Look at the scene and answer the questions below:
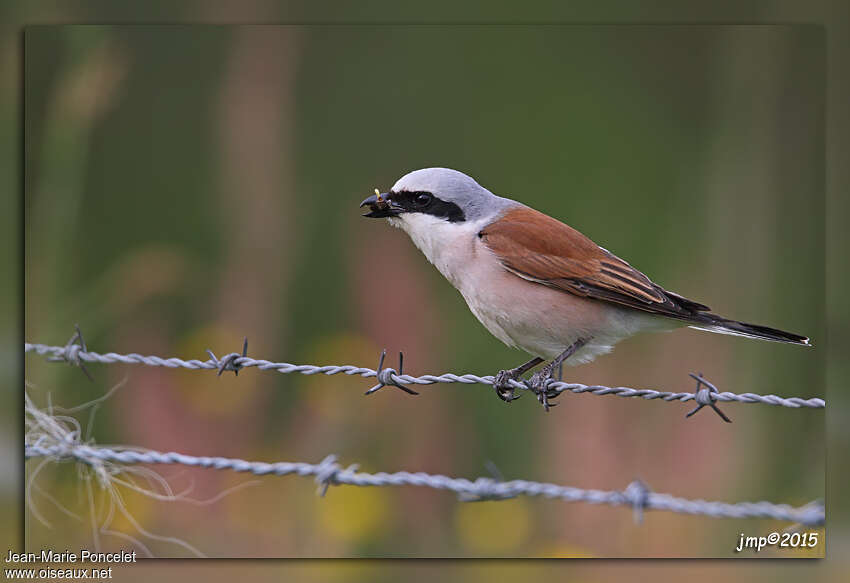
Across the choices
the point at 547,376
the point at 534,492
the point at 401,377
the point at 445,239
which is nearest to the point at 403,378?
the point at 401,377

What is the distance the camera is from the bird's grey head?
3.37m

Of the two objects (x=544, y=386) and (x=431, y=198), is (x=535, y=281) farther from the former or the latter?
(x=431, y=198)

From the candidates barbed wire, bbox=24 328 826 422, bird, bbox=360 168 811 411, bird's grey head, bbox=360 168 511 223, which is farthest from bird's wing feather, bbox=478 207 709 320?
barbed wire, bbox=24 328 826 422

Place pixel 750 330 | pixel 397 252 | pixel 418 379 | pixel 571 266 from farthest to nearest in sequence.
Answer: pixel 397 252 → pixel 571 266 → pixel 750 330 → pixel 418 379

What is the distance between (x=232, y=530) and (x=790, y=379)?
7.42 feet

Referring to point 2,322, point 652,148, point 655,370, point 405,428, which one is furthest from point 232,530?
point 652,148

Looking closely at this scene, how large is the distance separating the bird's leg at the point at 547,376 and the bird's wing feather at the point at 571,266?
0.61 feet

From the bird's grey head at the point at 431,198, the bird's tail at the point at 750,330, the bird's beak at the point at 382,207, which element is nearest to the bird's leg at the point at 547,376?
the bird's tail at the point at 750,330

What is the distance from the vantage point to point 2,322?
344cm

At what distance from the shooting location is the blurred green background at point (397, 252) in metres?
3.63

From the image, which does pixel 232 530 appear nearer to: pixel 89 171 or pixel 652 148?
pixel 89 171

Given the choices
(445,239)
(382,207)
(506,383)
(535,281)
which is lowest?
(506,383)

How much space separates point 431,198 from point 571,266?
55 cm

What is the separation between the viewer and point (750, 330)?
2902 millimetres
